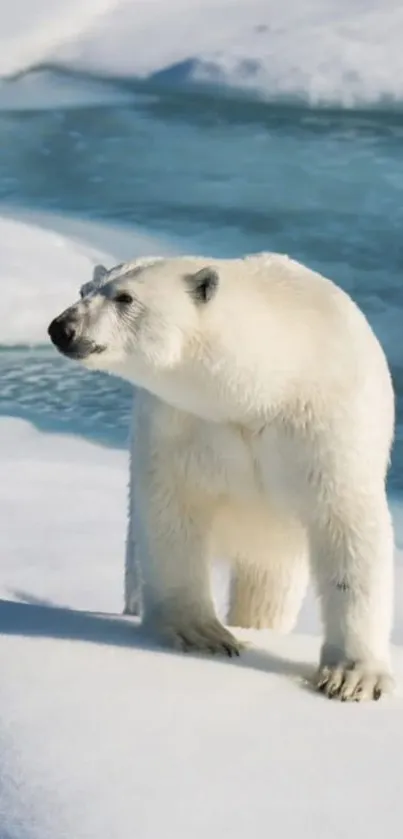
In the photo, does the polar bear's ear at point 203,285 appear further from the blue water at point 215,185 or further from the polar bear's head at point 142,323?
the blue water at point 215,185

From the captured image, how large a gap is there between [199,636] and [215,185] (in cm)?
521

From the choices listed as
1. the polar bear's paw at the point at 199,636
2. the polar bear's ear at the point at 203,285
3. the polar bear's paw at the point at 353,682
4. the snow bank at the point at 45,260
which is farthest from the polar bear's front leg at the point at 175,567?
the snow bank at the point at 45,260

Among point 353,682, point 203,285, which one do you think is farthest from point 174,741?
point 203,285

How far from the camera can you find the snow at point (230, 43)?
8336 mm

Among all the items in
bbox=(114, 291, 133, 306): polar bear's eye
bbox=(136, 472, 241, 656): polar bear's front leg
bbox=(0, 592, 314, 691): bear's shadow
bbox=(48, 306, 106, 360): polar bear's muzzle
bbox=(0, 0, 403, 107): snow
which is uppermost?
bbox=(0, 0, 403, 107): snow

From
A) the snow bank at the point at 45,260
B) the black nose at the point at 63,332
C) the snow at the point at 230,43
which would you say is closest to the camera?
the black nose at the point at 63,332

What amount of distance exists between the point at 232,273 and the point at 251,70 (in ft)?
21.6

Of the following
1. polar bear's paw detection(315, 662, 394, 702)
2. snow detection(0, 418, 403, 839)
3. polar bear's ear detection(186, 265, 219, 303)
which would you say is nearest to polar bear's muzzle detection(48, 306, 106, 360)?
polar bear's ear detection(186, 265, 219, 303)

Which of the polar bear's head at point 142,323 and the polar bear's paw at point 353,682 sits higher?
the polar bear's head at point 142,323

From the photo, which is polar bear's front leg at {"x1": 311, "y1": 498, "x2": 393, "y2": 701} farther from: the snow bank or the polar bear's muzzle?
the snow bank

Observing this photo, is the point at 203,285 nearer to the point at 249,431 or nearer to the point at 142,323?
the point at 142,323

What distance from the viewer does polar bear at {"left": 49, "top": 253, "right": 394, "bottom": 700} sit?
6.62ft

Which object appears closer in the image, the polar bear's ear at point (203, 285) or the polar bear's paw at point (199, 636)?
the polar bear's ear at point (203, 285)

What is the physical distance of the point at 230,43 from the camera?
891cm
